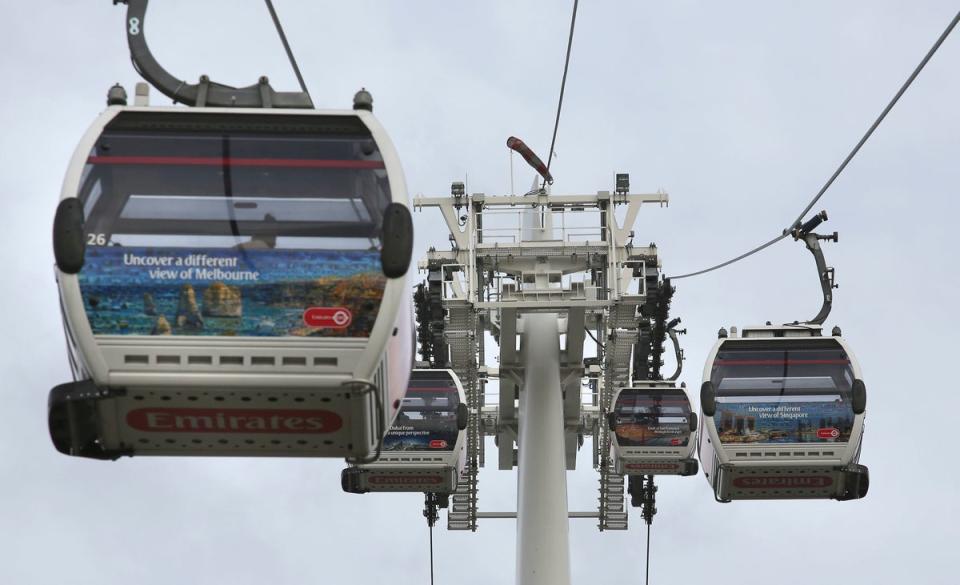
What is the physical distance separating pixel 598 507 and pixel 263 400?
19682 mm

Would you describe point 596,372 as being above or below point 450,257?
below

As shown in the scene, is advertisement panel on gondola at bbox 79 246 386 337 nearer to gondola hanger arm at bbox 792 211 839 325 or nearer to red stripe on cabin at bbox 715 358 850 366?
red stripe on cabin at bbox 715 358 850 366

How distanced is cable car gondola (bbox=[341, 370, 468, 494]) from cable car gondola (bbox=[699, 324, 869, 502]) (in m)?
3.45

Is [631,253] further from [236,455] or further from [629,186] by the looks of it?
[236,455]

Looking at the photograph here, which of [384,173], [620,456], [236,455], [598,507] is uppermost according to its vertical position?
[384,173]

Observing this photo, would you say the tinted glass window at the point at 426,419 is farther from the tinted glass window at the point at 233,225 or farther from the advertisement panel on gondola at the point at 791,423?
the tinted glass window at the point at 233,225

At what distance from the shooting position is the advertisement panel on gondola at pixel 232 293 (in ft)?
22.6

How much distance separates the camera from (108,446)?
287 inches

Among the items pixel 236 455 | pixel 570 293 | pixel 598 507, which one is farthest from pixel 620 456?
pixel 236 455

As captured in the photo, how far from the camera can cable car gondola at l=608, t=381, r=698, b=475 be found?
63.7ft

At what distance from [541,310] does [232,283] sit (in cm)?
1123

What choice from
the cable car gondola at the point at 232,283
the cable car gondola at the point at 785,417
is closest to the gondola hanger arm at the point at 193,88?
the cable car gondola at the point at 232,283

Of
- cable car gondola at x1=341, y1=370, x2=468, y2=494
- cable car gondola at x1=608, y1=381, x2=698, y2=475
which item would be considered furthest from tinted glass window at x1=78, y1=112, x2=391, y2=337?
cable car gondola at x1=608, y1=381, x2=698, y2=475

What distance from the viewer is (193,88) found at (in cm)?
820
